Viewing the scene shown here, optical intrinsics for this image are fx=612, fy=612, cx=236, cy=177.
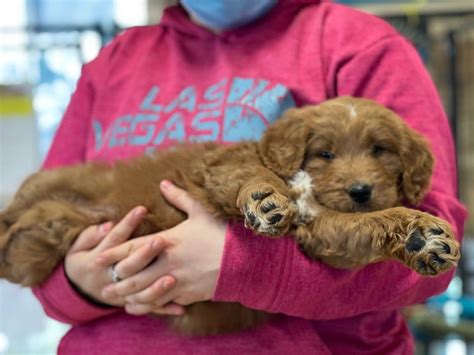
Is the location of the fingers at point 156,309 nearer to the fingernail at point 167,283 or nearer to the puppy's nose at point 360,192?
the fingernail at point 167,283

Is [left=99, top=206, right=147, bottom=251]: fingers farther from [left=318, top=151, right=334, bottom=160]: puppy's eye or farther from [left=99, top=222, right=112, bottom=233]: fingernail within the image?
[left=318, top=151, right=334, bottom=160]: puppy's eye

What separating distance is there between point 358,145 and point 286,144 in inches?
6.9

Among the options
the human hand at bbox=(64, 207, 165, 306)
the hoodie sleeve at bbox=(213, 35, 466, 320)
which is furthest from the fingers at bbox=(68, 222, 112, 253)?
the hoodie sleeve at bbox=(213, 35, 466, 320)

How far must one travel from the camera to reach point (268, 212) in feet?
4.16

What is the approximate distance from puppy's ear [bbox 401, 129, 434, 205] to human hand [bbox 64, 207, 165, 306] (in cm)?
61

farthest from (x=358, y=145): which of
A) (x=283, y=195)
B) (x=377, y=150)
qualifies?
(x=283, y=195)

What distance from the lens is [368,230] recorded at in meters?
1.26

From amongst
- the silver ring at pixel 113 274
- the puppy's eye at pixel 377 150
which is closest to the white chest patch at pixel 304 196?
the puppy's eye at pixel 377 150

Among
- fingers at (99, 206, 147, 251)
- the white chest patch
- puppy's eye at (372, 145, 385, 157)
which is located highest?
puppy's eye at (372, 145, 385, 157)

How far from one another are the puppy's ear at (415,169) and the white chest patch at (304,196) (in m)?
0.24

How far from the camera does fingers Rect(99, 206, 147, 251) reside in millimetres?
1504

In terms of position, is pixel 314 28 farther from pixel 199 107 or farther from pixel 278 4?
pixel 199 107

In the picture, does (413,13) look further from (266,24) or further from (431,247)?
(431,247)

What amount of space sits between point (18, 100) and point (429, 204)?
104 inches
